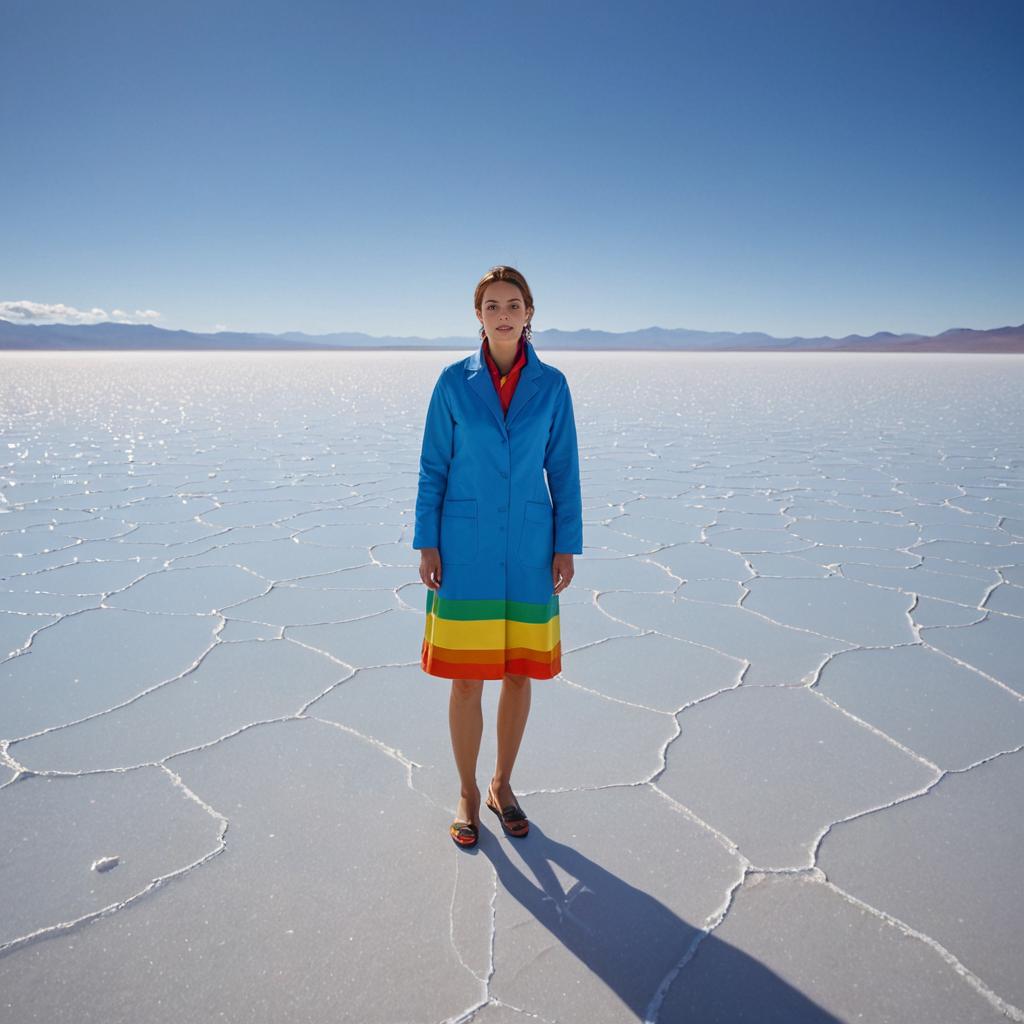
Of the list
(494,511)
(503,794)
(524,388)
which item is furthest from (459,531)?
(503,794)

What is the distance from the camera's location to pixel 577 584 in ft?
10.7

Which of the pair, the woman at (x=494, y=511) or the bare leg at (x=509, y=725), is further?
the bare leg at (x=509, y=725)

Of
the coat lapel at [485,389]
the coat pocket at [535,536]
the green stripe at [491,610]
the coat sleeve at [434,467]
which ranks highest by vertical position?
the coat lapel at [485,389]

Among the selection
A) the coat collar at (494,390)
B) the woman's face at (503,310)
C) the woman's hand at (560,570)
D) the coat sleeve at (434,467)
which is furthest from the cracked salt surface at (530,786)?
the woman's face at (503,310)

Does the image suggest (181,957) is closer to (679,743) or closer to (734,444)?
(679,743)

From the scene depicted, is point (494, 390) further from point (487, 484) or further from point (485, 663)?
point (485, 663)

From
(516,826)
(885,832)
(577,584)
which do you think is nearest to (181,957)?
(516,826)

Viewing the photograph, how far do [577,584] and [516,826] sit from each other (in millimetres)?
1746

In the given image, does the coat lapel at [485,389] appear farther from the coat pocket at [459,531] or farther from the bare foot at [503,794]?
A: the bare foot at [503,794]

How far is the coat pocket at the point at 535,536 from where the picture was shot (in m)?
1.50

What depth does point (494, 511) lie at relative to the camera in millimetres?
1494

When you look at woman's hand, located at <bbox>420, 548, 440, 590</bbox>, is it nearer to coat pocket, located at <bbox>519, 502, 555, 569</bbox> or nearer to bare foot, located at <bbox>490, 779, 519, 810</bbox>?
coat pocket, located at <bbox>519, 502, 555, 569</bbox>

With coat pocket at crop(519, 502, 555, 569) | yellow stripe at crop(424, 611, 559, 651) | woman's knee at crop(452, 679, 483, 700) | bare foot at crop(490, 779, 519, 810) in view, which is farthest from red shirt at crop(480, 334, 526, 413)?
bare foot at crop(490, 779, 519, 810)

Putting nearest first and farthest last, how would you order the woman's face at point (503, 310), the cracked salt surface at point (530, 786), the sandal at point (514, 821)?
the cracked salt surface at point (530, 786)
the woman's face at point (503, 310)
the sandal at point (514, 821)
